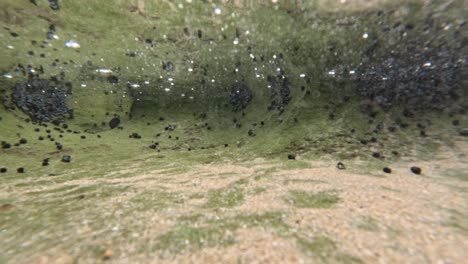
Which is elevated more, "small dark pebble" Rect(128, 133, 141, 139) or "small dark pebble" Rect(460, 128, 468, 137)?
"small dark pebble" Rect(128, 133, 141, 139)

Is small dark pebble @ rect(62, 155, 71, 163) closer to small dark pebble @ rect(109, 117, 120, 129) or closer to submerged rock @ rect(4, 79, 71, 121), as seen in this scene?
small dark pebble @ rect(109, 117, 120, 129)

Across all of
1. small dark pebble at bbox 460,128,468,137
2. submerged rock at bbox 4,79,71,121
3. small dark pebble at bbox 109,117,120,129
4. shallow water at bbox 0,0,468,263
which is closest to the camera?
shallow water at bbox 0,0,468,263

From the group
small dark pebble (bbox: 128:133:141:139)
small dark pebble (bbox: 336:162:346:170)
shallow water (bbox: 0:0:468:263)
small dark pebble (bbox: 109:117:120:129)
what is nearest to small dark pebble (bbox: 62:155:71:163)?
shallow water (bbox: 0:0:468:263)

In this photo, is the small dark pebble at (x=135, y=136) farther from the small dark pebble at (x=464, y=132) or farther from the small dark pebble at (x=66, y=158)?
the small dark pebble at (x=464, y=132)

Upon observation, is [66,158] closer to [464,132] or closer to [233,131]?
[233,131]

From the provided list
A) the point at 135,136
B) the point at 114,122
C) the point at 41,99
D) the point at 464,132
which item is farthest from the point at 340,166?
the point at 41,99

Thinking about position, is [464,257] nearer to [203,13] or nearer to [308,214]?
[308,214]

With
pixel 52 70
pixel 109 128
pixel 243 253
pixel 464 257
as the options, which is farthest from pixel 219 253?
pixel 52 70

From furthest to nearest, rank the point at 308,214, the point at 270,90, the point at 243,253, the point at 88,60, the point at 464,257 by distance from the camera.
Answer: the point at 88,60 → the point at 270,90 → the point at 308,214 → the point at 243,253 → the point at 464,257
